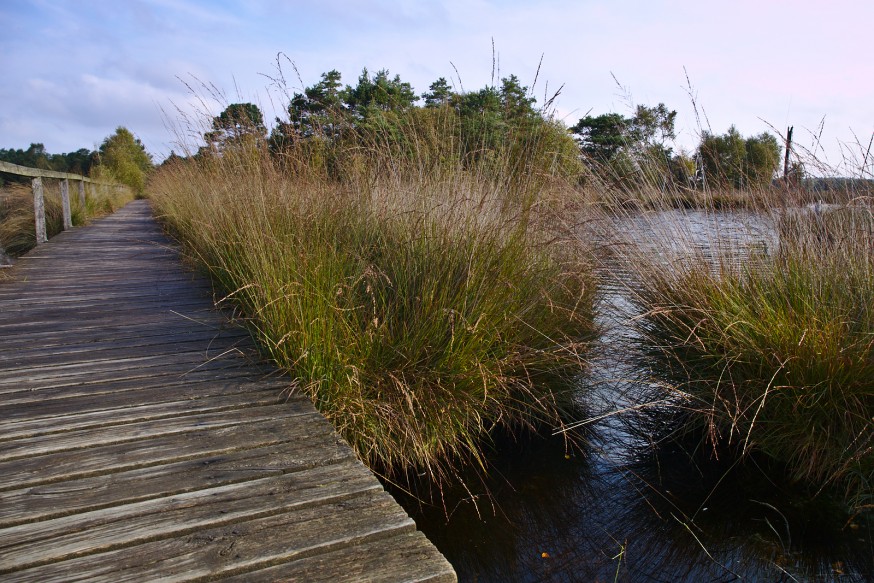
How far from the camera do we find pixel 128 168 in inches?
1001

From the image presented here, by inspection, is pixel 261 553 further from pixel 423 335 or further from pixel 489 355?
pixel 489 355

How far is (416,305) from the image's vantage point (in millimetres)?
2424

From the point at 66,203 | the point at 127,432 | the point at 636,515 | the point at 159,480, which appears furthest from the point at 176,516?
the point at 66,203

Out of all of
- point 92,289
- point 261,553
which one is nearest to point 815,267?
point 261,553

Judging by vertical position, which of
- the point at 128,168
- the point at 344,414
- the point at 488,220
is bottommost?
the point at 344,414

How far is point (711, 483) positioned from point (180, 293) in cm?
318

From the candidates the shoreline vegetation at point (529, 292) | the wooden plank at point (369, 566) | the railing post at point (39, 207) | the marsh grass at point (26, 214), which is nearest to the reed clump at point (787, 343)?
the shoreline vegetation at point (529, 292)

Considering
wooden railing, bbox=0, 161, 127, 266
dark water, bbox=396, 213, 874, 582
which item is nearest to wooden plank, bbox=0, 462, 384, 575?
dark water, bbox=396, 213, 874, 582

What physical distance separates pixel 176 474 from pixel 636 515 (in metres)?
1.66

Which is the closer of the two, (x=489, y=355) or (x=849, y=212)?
(x=489, y=355)

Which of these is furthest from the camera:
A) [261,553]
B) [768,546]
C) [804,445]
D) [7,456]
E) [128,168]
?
[128,168]

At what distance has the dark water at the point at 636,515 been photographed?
203cm

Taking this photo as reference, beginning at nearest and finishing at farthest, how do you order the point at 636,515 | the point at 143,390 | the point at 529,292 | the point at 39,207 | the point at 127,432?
the point at 127,432, the point at 143,390, the point at 636,515, the point at 529,292, the point at 39,207

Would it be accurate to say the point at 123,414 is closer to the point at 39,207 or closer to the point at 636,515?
the point at 636,515
